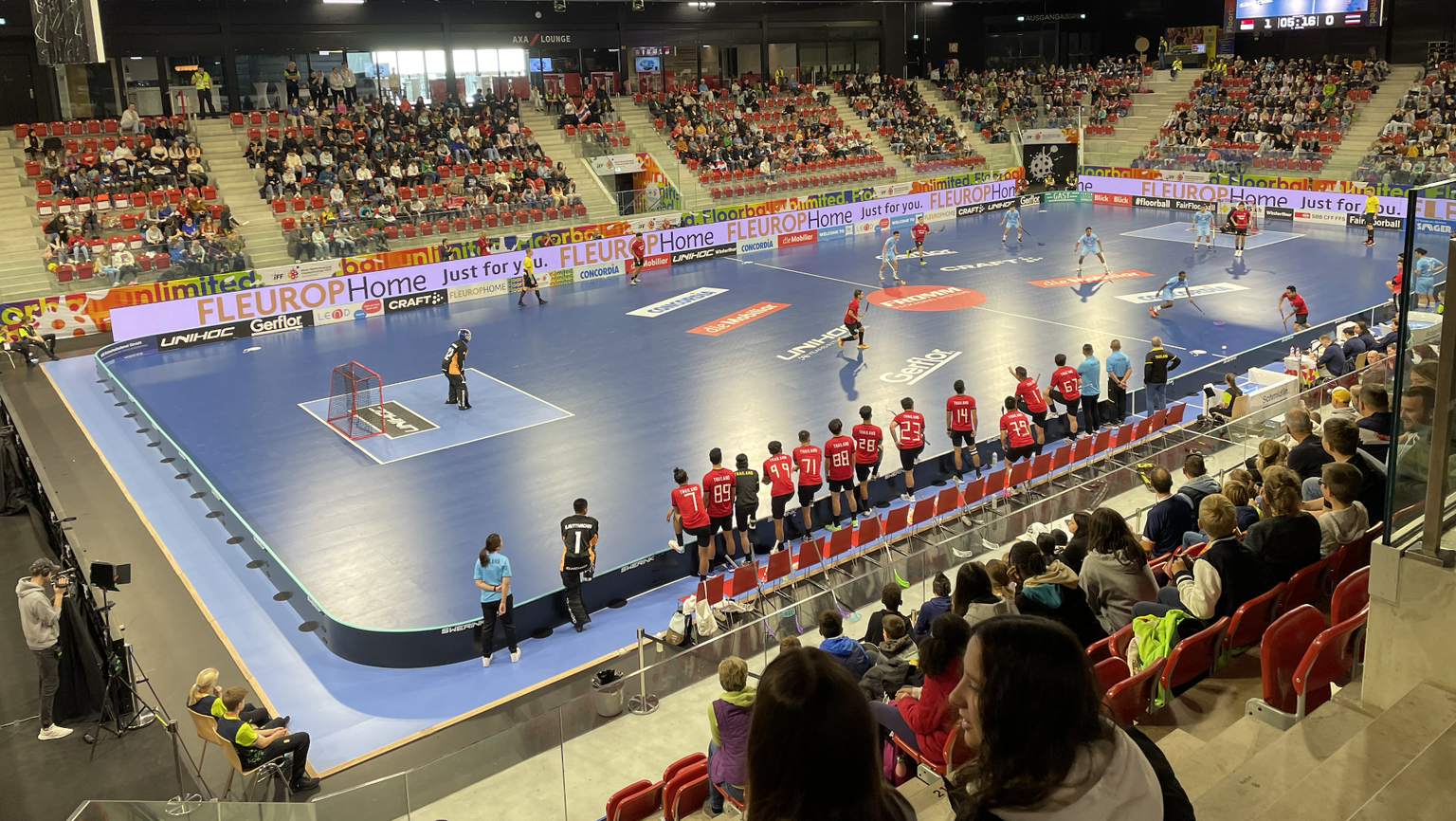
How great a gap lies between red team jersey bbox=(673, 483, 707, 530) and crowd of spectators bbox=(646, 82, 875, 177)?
27.1 m

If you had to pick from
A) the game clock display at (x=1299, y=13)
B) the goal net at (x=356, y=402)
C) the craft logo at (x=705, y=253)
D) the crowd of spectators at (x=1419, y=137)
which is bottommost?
the goal net at (x=356, y=402)

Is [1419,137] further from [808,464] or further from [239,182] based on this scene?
[239,182]

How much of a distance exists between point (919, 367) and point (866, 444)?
693 cm

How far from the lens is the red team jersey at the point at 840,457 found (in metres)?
14.7

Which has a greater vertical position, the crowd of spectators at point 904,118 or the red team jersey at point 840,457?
the crowd of spectators at point 904,118

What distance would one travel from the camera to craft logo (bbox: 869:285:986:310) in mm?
26719

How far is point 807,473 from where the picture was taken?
1465 cm

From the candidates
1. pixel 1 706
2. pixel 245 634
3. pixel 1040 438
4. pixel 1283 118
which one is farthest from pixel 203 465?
pixel 1283 118

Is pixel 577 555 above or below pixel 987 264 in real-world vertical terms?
below

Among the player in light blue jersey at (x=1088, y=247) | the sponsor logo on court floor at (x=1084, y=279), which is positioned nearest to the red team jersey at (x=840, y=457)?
the sponsor logo on court floor at (x=1084, y=279)

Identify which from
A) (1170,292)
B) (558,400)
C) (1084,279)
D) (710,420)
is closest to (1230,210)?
(1084,279)

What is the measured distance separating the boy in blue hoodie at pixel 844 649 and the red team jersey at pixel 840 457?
6915mm

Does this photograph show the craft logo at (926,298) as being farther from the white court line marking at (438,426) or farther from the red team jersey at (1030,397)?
the white court line marking at (438,426)

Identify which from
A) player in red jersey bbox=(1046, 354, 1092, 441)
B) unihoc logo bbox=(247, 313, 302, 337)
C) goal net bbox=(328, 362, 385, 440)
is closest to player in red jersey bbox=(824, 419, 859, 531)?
player in red jersey bbox=(1046, 354, 1092, 441)
